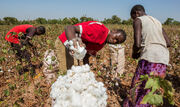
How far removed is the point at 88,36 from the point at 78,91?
1172 millimetres

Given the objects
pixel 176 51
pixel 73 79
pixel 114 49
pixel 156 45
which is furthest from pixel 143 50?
pixel 176 51

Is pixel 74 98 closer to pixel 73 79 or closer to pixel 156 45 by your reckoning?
pixel 73 79

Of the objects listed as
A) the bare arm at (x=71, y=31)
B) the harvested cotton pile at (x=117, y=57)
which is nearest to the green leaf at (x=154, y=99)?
the bare arm at (x=71, y=31)

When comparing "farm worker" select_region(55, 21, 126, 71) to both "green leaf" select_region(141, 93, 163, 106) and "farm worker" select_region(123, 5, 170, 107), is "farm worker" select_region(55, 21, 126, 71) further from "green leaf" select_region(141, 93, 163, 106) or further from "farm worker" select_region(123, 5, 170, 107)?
"green leaf" select_region(141, 93, 163, 106)

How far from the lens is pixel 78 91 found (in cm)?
83

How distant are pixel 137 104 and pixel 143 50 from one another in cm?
78

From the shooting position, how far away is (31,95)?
2453mm

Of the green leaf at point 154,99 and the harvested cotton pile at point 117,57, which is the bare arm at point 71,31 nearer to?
the green leaf at point 154,99

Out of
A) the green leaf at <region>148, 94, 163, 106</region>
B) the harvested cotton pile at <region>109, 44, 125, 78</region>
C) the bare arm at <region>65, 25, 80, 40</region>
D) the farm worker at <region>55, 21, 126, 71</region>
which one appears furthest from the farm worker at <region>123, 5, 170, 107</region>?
the harvested cotton pile at <region>109, 44, 125, 78</region>

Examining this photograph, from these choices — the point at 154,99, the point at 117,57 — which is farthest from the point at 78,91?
the point at 117,57

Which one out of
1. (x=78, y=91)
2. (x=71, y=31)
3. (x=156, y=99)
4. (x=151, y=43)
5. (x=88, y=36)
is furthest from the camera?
(x=88, y=36)

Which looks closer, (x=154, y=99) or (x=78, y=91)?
(x=154, y=99)

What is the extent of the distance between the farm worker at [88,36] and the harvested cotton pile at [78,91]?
657 millimetres

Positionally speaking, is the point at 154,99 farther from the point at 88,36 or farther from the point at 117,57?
the point at 117,57
